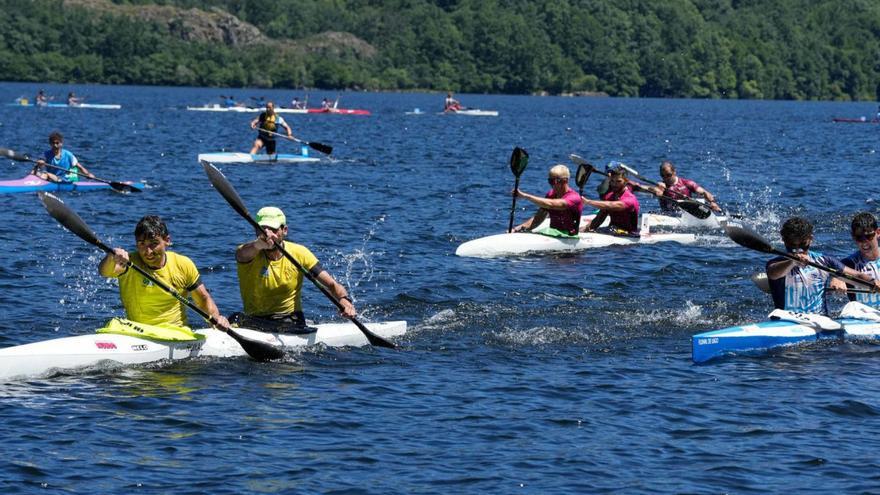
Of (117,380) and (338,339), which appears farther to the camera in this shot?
(338,339)

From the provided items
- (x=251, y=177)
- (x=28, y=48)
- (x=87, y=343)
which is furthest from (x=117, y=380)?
(x=28, y=48)

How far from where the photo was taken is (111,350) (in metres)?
14.8

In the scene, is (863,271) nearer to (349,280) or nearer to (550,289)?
(550,289)

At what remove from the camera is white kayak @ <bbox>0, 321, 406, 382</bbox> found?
47.2 feet

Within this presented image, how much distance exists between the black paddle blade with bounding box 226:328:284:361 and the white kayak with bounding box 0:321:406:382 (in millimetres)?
194

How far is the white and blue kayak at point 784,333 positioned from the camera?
16172 mm

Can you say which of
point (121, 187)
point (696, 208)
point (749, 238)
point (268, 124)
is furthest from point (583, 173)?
point (268, 124)

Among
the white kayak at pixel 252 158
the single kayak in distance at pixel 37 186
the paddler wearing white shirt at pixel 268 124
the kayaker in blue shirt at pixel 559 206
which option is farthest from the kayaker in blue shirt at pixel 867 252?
the white kayak at pixel 252 158

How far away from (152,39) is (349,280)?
171 m

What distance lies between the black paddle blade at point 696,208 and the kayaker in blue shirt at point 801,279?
33.0ft

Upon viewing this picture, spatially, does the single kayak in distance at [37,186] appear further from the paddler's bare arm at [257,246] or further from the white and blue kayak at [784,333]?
the white and blue kayak at [784,333]

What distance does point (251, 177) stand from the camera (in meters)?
39.3

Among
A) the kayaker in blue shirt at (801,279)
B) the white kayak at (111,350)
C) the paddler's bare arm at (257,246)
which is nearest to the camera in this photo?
the white kayak at (111,350)

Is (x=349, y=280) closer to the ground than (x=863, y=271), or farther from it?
closer to the ground
